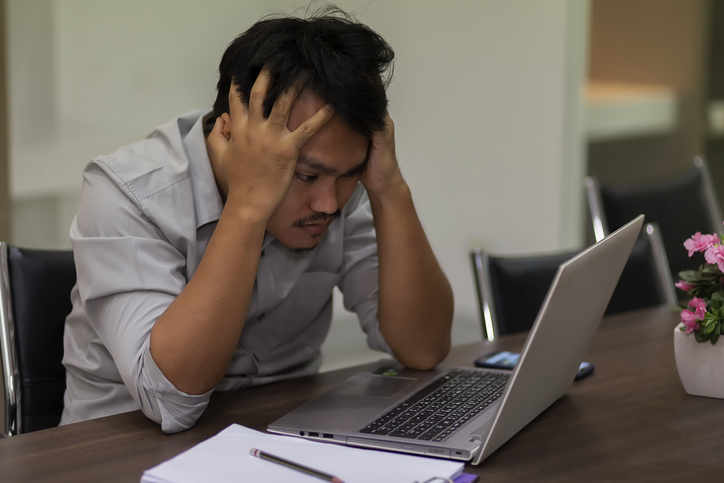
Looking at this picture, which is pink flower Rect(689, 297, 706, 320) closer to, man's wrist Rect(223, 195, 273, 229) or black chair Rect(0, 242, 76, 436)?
man's wrist Rect(223, 195, 273, 229)

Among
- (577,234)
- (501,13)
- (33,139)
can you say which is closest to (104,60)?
(33,139)

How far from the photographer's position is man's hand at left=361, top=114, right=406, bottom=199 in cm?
132

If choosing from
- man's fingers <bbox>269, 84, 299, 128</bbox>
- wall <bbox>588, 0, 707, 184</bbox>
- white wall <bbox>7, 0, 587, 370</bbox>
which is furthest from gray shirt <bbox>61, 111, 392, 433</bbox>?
wall <bbox>588, 0, 707, 184</bbox>

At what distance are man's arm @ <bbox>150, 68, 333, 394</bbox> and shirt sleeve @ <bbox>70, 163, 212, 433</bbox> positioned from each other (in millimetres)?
28

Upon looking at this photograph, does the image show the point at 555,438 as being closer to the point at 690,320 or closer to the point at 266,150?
the point at 690,320

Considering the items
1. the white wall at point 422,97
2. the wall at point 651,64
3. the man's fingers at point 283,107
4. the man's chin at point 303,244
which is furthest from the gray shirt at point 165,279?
the wall at point 651,64

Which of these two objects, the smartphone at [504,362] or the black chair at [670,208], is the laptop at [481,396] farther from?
the black chair at [670,208]

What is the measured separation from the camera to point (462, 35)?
10.8ft

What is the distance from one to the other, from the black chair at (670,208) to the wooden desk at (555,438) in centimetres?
88

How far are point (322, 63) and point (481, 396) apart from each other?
0.55 meters

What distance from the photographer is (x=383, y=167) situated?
134 cm

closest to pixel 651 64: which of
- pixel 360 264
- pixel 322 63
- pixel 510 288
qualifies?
pixel 510 288

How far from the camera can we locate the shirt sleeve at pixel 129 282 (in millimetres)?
1063

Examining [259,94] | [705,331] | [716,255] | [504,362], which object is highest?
[259,94]
